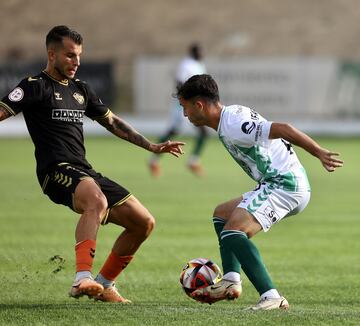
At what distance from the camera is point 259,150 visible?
7.61 metres

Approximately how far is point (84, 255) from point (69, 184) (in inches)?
23.1

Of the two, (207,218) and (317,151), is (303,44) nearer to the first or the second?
(207,218)

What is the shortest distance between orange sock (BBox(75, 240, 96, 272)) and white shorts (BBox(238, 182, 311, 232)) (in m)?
1.20

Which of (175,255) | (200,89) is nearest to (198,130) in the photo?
(175,255)

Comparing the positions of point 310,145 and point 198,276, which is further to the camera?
point 198,276

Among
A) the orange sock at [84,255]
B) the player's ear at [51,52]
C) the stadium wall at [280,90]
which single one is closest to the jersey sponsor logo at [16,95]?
the player's ear at [51,52]

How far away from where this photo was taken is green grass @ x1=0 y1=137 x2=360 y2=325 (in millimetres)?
7250

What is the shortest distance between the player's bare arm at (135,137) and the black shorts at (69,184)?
57 centimetres

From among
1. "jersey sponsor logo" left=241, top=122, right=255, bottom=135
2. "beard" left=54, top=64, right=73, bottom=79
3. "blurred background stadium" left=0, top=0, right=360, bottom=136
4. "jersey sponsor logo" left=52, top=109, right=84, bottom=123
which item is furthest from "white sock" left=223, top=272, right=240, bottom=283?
"blurred background stadium" left=0, top=0, right=360, bottom=136

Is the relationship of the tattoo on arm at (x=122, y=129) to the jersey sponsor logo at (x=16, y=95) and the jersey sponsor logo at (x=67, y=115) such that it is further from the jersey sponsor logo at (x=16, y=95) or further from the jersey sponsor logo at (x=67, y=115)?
the jersey sponsor logo at (x=16, y=95)

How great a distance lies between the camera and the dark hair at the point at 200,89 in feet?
25.4

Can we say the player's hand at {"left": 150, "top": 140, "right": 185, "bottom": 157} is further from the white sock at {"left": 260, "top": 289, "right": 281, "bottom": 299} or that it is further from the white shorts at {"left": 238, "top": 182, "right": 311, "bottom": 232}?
the white sock at {"left": 260, "top": 289, "right": 281, "bottom": 299}

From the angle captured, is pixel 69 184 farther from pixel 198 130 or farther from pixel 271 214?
pixel 198 130

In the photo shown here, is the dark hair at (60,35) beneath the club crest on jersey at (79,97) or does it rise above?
above
